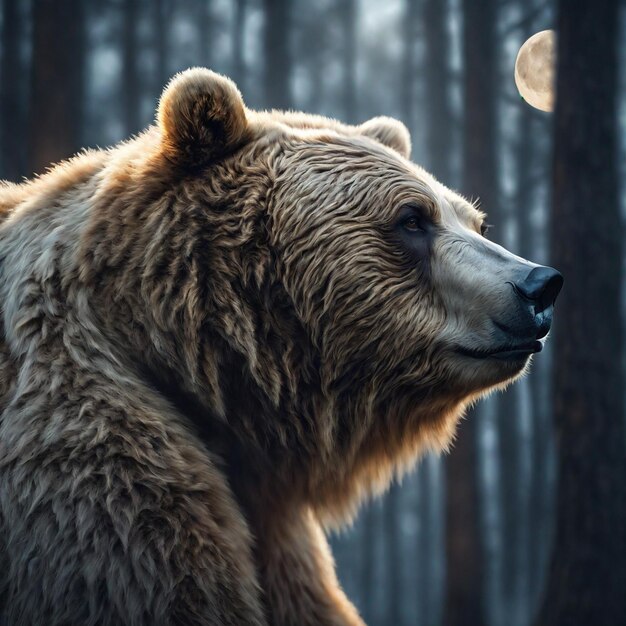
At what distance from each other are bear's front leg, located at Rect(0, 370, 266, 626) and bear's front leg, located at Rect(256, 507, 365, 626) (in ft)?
1.15

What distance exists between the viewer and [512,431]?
22516 mm

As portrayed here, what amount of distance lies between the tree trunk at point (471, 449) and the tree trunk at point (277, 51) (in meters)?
5.66

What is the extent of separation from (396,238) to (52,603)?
169cm

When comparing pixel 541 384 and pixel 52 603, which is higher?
pixel 52 603

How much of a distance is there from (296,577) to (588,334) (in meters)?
4.57

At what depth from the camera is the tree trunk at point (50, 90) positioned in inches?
303

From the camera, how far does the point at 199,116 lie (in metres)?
2.78

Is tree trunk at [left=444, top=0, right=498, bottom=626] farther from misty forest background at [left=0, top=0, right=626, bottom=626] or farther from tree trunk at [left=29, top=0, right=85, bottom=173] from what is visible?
tree trunk at [left=29, top=0, right=85, bottom=173]

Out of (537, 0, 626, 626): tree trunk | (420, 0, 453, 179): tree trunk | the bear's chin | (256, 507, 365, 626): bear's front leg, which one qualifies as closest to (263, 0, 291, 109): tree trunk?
(420, 0, 453, 179): tree trunk

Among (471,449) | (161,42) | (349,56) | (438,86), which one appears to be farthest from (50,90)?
(349,56)

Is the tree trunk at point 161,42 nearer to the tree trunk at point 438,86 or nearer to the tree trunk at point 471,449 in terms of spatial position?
the tree trunk at point 438,86

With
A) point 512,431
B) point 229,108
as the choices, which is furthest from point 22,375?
point 512,431

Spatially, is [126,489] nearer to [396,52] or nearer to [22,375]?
[22,375]

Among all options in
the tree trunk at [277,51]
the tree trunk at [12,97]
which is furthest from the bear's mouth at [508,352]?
the tree trunk at [277,51]
